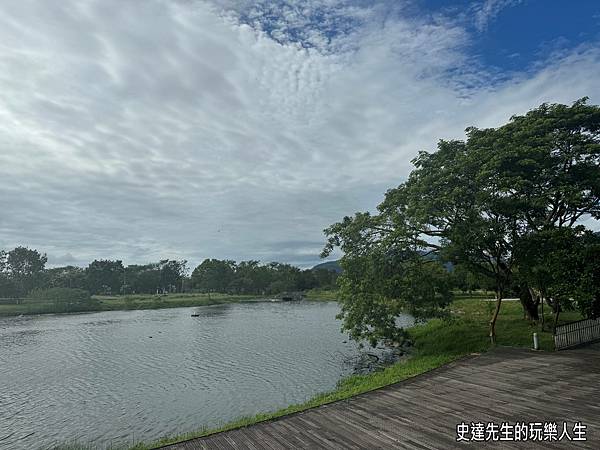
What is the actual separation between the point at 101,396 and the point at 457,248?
1797cm

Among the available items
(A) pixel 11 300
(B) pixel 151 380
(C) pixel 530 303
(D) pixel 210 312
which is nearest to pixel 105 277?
(A) pixel 11 300

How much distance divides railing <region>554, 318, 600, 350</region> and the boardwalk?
264 cm

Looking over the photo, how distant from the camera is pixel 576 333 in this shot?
663 inches

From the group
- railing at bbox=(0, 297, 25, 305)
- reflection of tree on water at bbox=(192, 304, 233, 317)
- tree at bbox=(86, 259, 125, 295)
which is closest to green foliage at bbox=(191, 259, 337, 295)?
tree at bbox=(86, 259, 125, 295)

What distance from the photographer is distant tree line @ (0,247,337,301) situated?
4171 inches

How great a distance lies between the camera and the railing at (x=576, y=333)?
53.6 ft

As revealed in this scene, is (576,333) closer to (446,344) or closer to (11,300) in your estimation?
A: (446,344)

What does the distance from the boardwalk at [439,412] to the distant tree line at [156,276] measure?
10046cm

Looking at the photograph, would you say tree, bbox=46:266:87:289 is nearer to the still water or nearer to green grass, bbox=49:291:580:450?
the still water

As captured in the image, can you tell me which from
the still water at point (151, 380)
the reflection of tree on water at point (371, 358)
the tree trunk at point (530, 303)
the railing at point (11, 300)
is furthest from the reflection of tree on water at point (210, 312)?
the tree trunk at point (530, 303)

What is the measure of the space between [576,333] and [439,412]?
10.9 meters

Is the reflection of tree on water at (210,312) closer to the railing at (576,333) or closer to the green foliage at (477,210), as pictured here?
the green foliage at (477,210)

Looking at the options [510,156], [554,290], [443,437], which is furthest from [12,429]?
[510,156]

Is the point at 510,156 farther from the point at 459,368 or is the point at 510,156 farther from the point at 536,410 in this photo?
the point at 536,410
